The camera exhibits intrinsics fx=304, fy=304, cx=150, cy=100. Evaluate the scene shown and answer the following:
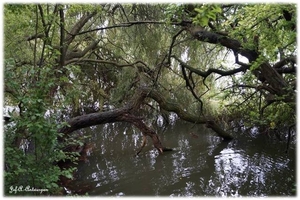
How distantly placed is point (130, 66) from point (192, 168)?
2515mm

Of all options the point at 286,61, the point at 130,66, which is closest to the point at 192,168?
the point at 286,61

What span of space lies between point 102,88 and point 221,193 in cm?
423

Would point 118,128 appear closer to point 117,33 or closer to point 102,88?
point 102,88

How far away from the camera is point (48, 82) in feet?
8.89

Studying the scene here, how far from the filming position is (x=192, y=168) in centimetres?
478

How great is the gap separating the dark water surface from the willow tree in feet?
1.39

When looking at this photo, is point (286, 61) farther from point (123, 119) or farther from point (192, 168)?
point (123, 119)

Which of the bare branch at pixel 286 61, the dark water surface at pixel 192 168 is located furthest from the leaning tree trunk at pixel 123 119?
the bare branch at pixel 286 61

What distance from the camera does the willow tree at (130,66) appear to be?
2701 mm

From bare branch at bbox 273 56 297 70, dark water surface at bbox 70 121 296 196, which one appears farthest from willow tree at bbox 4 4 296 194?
dark water surface at bbox 70 121 296 196

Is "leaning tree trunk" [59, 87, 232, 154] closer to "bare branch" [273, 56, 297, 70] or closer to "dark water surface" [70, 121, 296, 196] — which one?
"dark water surface" [70, 121, 296, 196]

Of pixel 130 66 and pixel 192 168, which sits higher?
pixel 130 66

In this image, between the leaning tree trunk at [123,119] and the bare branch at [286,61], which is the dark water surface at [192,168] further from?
the bare branch at [286,61]

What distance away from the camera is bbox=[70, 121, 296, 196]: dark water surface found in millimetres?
4070
